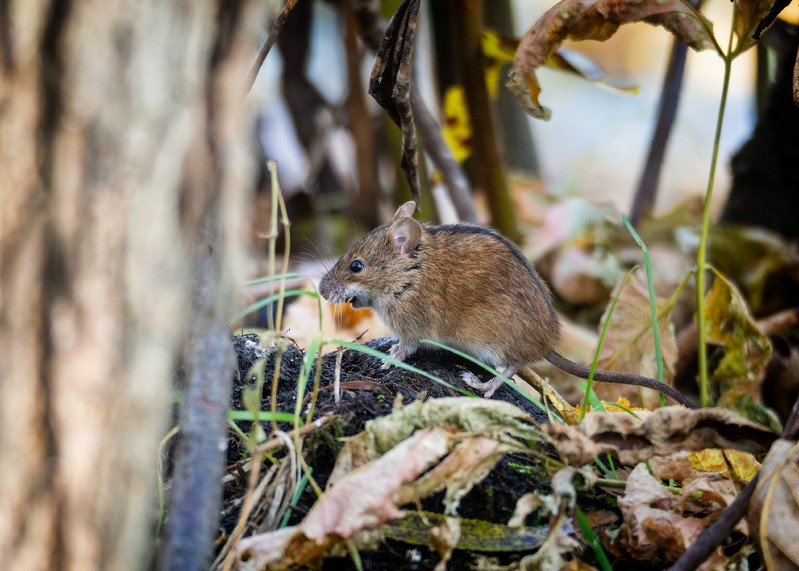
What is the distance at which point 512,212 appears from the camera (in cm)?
634

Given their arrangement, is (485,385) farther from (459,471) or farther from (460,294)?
(459,471)

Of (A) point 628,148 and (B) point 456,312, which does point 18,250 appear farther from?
(A) point 628,148

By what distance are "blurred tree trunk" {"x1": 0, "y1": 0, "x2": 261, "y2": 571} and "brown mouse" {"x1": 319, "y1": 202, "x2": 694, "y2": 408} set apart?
5.59 ft

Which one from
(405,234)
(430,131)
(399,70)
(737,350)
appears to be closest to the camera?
(399,70)

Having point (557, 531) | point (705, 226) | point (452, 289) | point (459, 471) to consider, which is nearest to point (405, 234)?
point (452, 289)

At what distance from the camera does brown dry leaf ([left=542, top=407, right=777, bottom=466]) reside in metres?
2.19

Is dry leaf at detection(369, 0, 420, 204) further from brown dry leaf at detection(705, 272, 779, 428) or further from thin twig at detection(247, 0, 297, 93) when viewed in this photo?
brown dry leaf at detection(705, 272, 779, 428)

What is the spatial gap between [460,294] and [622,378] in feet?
2.29

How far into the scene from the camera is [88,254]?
154 cm

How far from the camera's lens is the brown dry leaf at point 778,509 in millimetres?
2055

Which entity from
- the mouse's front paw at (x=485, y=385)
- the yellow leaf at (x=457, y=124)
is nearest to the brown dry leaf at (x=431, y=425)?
the mouse's front paw at (x=485, y=385)

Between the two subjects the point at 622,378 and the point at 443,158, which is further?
the point at 443,158

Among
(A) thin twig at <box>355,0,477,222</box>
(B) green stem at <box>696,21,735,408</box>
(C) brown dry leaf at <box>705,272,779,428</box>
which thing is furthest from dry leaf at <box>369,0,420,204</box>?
(A) thin twig at <box>355,0,477,222</box>

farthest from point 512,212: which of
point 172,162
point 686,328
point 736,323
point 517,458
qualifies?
point 172,162
